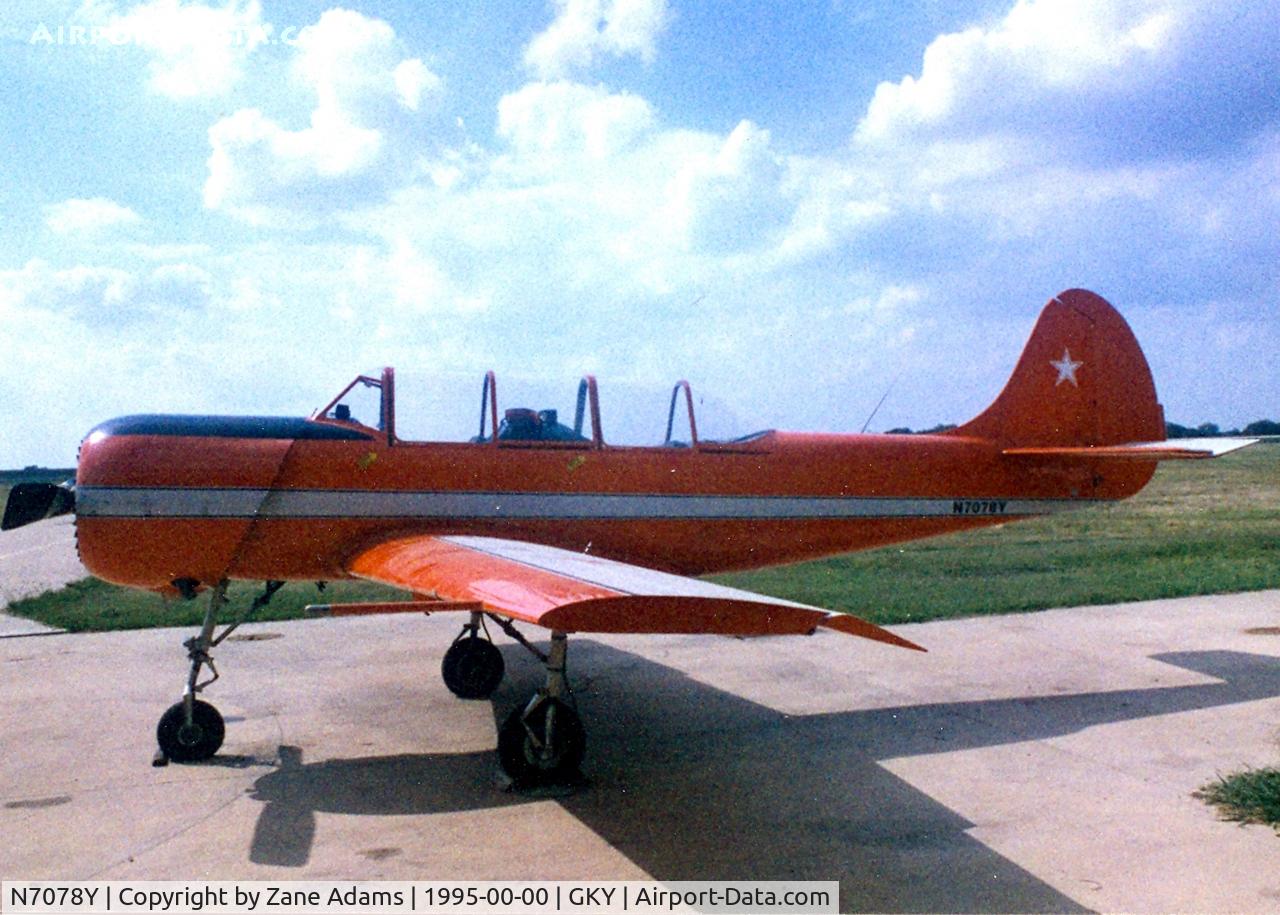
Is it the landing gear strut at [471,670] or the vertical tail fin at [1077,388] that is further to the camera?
the vertical tail fin at [1077,388]

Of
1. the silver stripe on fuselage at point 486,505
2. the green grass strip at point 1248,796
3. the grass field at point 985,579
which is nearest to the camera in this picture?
the green grass strip at point 1248,796

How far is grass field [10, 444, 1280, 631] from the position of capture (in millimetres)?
10922

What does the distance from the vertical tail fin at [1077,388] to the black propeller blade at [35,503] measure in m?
6.81

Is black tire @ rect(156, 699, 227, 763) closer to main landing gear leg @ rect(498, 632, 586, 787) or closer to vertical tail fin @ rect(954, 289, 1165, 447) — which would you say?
main landing gear leg @ rect(498, 632, 586, 787)

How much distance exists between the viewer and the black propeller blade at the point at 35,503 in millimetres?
6191

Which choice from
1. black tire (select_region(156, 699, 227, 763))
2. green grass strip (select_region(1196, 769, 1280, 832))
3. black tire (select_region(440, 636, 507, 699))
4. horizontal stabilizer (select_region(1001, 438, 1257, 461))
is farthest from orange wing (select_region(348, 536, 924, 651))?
horizontal stabilizer (select_region(1001, 438, 1257, 461))

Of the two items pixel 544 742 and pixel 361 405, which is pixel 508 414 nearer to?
pixel 361 405

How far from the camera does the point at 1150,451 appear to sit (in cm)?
810

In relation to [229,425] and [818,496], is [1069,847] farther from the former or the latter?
[229,425]

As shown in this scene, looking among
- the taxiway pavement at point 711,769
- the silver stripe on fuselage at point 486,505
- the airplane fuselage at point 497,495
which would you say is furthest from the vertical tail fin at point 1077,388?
the taxiway pavement at point 711,769

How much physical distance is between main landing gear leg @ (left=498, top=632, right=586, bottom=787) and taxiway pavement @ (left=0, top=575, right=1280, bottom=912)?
0.16 m

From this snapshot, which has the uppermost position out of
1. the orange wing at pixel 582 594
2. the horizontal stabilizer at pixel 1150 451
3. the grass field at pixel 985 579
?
the horizontal stabilizer at pixel 1150 451

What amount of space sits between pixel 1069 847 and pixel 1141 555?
1143cm

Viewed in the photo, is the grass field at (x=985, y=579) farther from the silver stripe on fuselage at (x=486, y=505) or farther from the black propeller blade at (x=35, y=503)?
the black propeller blade at (x=35, y=503)
